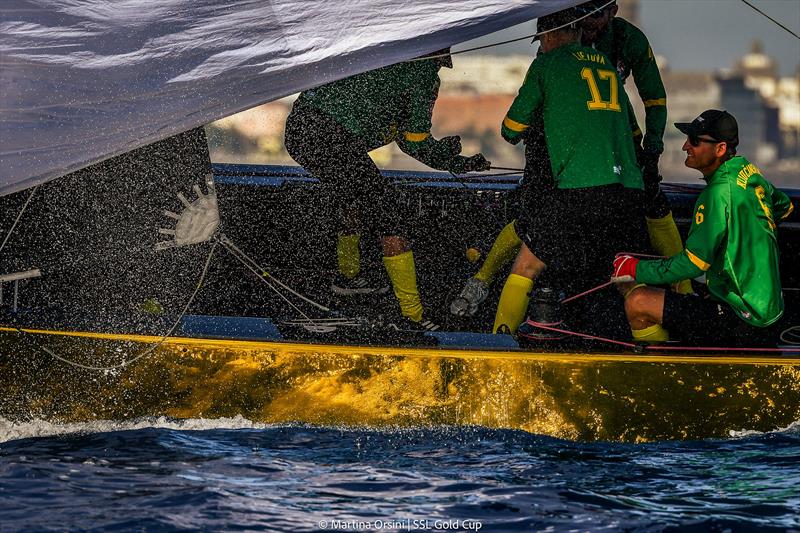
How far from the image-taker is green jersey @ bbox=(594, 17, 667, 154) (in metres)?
5.27

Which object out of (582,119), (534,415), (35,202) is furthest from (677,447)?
(35,202)

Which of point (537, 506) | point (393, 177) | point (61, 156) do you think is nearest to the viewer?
point (537, 506)

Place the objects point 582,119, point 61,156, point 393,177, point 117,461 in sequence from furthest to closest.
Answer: point 393,177 → point 582,119 → point 61,156 → point 117,461

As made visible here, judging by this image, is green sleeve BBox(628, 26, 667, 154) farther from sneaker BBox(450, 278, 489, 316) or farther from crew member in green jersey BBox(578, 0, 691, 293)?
sneaker BBox(450, 278, 489, 316)

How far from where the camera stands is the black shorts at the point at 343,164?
4.95m

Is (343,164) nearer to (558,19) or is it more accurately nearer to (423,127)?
(423,127)

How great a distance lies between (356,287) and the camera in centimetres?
568

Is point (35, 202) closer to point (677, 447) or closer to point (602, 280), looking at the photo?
point (602, 280)

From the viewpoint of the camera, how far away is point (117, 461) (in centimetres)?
402

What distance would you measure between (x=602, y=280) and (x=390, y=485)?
4.84 feet

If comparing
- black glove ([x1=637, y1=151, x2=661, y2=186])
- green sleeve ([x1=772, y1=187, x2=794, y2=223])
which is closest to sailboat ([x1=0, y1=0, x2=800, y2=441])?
green sleeve ([x1=772, y1=187, x2=794, y2=223])

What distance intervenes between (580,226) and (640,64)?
1.03 metres

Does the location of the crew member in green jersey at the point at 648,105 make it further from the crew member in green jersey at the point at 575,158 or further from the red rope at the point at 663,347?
the red rope at the point at 663,347

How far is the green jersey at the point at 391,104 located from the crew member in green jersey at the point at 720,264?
3.02 ft
